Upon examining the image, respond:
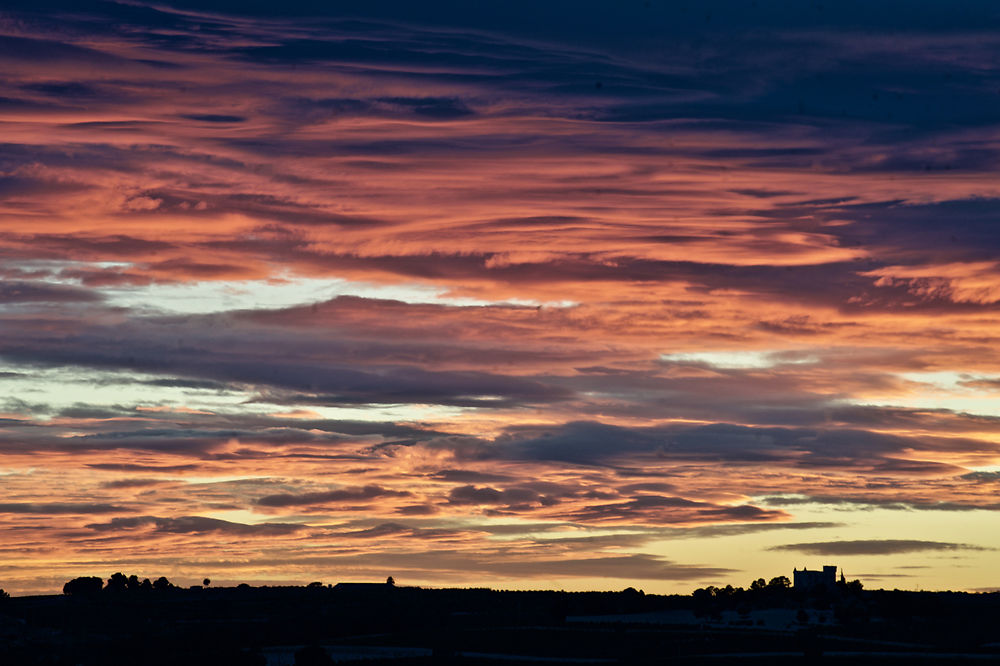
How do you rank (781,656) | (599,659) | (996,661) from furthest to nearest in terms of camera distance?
(599,659), (781,656), (996,661)

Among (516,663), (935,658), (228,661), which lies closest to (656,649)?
(516,663)

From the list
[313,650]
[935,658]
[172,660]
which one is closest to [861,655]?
[935,658]

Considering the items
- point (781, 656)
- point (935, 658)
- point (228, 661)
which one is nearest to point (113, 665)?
point (228, 661)

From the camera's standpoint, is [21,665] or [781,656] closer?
[781,656]

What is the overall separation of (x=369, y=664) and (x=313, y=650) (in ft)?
35.4

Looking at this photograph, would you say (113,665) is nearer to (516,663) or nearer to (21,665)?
(21,665)

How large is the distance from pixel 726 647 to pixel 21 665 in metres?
101

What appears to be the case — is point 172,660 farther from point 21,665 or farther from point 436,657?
point 436,657

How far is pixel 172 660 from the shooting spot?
199 metres

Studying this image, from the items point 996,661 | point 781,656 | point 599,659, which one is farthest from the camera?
point 599,659

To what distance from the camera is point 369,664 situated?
632ft

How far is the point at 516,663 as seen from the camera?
190 meters

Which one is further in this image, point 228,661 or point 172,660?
point 172,660

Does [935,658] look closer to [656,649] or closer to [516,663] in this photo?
[656,649]
